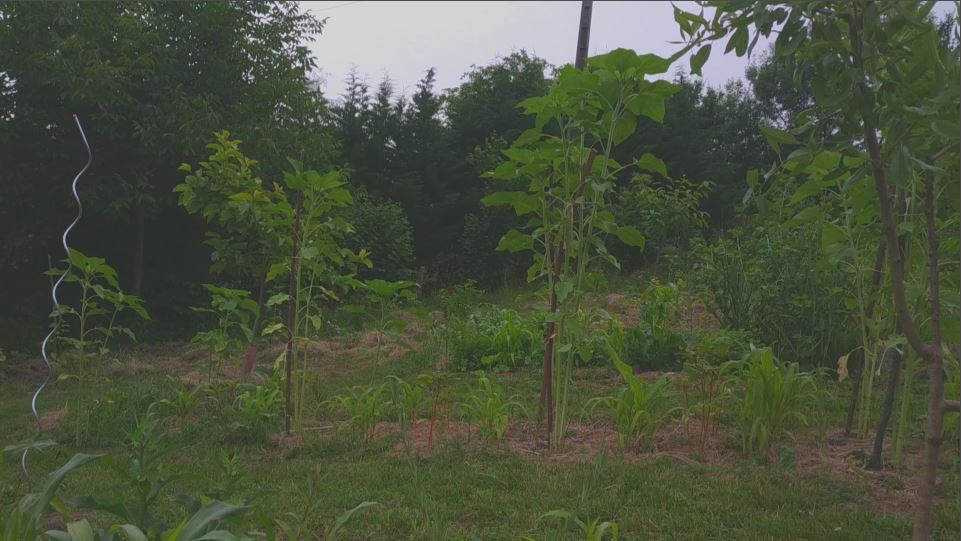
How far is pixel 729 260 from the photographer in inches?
224

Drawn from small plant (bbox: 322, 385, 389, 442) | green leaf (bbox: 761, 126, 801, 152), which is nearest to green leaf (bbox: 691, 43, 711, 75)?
green leaf (bbox: 761, 126, 801, 152)

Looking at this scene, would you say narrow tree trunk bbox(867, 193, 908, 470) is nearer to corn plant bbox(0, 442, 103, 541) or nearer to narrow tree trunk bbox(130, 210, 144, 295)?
corn plant bbox(0, 442, 103, 541)

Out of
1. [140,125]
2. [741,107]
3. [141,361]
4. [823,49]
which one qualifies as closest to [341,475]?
[823,49]

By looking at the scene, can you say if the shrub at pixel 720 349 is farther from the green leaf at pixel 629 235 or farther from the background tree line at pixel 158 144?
the background tree line at pixel 158 144

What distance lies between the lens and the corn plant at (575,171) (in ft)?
11.1

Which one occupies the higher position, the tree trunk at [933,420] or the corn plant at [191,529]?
the tree trunk at [933,420]

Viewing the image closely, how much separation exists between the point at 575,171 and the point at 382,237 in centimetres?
767

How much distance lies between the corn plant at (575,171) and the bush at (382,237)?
289 inches

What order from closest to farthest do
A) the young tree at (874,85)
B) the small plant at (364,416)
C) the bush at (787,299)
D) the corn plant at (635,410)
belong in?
the young tree at (874,85)
the corn plant at (635,410)
the small plant at (364,416)
the bush at (787,299)

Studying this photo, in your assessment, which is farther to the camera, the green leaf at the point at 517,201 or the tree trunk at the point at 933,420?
the green leaf at the point at 517,201

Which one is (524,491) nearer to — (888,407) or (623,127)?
(888,407)

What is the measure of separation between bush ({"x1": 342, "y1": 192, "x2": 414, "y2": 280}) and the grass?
7.07 metres

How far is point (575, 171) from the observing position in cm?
366

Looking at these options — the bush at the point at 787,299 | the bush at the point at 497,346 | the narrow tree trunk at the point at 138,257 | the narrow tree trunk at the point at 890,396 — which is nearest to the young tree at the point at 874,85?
the narrow tree trunk at the point at 890,396
